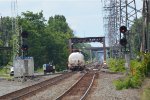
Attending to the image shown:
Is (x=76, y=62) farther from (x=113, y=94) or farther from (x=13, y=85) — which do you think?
(x=113, y=94)

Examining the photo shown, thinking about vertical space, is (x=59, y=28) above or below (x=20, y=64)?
above

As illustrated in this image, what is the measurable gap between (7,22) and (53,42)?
156ft

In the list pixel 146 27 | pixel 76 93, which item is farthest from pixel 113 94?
pixel 146 27

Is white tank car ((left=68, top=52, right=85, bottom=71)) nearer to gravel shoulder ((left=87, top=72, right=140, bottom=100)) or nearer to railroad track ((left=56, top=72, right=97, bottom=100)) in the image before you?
railroad track ((left=56, top=72, right=97, bottom=100))

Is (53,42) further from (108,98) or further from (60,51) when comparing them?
(108,98)

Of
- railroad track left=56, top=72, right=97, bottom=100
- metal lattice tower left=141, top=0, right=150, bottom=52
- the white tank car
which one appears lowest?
railroad track left=56, top=72, right=97, bottom=100

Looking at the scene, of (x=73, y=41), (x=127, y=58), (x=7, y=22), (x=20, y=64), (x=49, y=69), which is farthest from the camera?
(x=7, y=22)

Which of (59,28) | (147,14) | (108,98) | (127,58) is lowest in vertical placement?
(108,98)

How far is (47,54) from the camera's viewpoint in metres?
103

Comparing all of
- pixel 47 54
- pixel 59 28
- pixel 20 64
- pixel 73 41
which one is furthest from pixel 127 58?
pixel 59 28

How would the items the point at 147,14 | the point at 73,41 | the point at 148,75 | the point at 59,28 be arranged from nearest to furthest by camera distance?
the point at 148,75, the point at 147,14, the point at 73,41, the point at 59,28

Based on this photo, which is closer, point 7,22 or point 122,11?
point 122,11

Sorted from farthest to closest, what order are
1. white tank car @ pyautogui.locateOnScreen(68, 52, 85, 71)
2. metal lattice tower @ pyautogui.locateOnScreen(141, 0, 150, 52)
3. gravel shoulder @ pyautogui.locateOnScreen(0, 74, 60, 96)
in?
1. white tank car @ pyautogui.locateOnScreen(68, 52, 85, 71)
2. gravel shoulder @ pyautogui.locateOnScreen(0, 74, 60, 96)
3. metal lattice tower @ pyautogui.locateOnScreen(141, 0, 150, 52)

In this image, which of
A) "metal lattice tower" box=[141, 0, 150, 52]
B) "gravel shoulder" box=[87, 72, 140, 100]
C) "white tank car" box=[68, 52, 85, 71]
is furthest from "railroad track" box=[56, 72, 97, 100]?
"white tank car" box=[68, 52, 85, 71]
